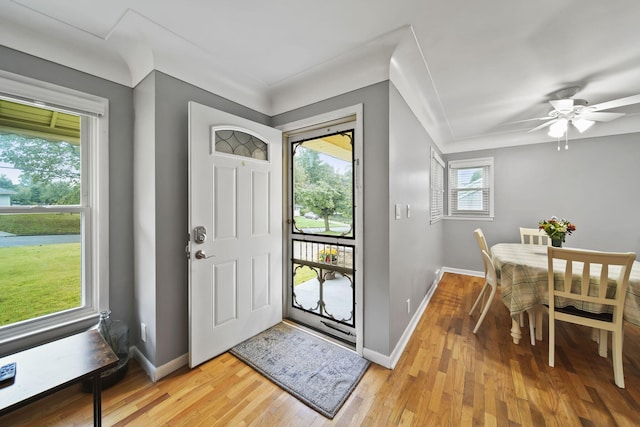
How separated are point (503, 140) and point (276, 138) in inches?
150

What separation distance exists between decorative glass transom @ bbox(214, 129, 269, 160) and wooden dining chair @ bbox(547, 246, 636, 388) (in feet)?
8.41

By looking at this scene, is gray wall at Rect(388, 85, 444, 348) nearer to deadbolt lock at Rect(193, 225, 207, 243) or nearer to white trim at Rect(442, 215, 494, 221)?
deadbolt lock at Rect(193, 225, 207, 243)

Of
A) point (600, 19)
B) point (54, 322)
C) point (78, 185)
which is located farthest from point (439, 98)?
point (54, 322)

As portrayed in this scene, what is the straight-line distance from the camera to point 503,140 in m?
3.93

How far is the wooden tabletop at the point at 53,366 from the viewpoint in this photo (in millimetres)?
976

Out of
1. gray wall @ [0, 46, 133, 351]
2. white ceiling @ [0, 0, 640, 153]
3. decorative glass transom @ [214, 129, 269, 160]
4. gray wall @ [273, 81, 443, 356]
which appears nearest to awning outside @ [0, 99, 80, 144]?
gray wall @ [0, 46, 133, 351]

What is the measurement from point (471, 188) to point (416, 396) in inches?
149

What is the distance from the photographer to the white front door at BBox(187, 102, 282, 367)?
5.99 feet

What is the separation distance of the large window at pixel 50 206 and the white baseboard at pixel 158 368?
0.49 m

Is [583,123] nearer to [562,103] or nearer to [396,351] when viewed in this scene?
[562,103]

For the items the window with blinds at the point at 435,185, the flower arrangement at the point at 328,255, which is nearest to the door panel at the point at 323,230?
the flower arrangement at the point at 328,255

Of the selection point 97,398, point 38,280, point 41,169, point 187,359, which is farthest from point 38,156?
point 187,359

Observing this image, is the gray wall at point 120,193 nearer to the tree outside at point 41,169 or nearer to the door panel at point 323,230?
the tree outside at point 41,169

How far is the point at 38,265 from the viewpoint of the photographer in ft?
5.45
